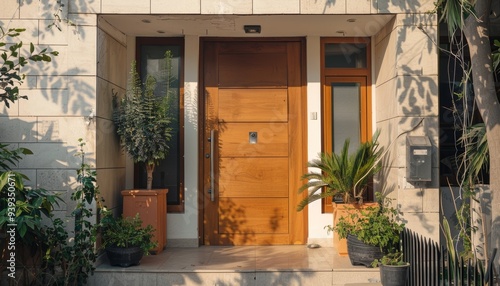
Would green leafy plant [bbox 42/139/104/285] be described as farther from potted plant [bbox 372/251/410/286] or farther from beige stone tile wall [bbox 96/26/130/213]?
potted plant [bbox 372/251/410/286]

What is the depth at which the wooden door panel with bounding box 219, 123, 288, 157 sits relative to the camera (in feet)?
21.8

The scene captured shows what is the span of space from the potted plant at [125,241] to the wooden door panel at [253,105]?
1799 mm

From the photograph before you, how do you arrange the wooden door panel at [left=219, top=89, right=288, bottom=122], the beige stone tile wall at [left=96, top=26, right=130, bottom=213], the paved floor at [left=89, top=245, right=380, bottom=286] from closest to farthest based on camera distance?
the paved floor at [left=89, top=245, right=380, bottom=286] → the beige stone tile wall at [left=96, top=26, right=130, bottom=213] → the wooden door panel at [left=219, top=89, right=288, bottom=122]

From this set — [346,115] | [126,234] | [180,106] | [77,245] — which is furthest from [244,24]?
[77,245]

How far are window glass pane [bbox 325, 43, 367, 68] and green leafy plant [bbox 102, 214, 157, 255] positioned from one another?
2903 mm

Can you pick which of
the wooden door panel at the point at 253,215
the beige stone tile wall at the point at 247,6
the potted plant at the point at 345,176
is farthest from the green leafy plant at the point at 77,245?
the potted plant at the point at 345,176

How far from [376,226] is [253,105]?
2160 millimetres

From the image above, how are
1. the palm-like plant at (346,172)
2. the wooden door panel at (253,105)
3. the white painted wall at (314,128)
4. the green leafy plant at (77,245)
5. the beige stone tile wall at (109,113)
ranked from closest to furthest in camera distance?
the green leafy plant at (77,245)
the beige stone tile wall at (109,113)
the palm-like plant at (346,172)
the white painted wall at (314,128)
the wooden door panel at (253,105)

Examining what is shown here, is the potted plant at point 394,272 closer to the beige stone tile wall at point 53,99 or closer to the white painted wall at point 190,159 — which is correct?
the white painted wall at point 190,159

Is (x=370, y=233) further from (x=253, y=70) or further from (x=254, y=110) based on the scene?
(x=253, y=70)

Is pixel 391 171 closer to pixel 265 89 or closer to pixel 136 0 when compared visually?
pixel 265 89

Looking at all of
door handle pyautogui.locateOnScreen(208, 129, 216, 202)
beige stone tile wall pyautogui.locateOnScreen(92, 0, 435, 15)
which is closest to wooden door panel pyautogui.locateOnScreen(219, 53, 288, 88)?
door handle pyautogui.locateOnScreen(208, 129, 216, 202)

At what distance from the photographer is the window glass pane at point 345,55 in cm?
661

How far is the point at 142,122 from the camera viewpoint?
5832 millimetres
